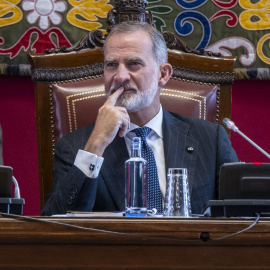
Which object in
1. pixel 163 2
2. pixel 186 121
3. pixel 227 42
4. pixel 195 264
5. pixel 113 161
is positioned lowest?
pixel 195 264

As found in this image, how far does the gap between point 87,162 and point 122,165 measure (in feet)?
0.81

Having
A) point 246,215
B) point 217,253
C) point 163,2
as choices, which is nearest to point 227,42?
point 163,2

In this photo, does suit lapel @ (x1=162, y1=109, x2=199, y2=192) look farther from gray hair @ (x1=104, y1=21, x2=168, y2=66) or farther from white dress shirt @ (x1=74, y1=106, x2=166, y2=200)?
gray hair @ (x1=104, y1=21, x2=168, y2=66)

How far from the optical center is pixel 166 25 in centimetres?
269

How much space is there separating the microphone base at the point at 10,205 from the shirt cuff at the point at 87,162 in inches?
22.9

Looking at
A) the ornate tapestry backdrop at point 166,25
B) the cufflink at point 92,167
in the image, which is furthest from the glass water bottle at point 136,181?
the ornate tapestry backdrop at point 166,25

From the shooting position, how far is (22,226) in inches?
35.6

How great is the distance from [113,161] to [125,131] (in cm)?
12

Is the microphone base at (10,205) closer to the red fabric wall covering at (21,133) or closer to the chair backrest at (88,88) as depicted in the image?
the chair backrest at (88,88)

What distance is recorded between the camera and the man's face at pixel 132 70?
2.09 meters

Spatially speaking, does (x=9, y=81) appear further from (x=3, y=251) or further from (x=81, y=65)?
(x=3, y=251)

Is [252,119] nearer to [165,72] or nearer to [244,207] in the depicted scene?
[165,72]

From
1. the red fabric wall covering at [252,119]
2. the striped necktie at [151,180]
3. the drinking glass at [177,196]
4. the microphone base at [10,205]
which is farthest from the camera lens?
the red fabric wall covering at [252,119]

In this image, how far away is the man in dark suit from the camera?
6.42ft
